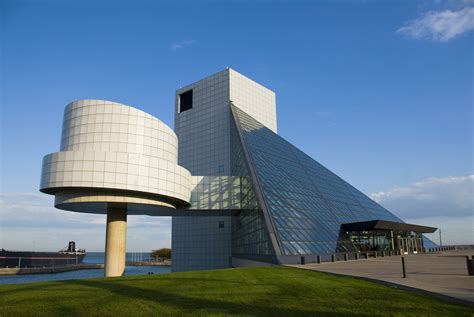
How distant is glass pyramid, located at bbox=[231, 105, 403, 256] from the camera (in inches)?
1143

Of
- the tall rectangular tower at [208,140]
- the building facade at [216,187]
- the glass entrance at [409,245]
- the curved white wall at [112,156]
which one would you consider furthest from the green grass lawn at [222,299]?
the tall rectangular tower at [208,140]

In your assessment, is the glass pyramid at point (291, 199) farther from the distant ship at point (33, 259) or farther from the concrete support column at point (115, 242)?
the distant ship at point (33, 259)

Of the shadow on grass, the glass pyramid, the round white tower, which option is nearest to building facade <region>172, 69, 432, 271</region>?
the glass pyramid

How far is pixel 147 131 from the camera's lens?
30.5 metres

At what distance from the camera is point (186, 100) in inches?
2409

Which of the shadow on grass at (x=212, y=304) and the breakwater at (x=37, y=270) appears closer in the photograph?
the shadow on grass at (x=212, y=304)

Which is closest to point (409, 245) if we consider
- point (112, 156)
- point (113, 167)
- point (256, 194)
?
point (256, 194)

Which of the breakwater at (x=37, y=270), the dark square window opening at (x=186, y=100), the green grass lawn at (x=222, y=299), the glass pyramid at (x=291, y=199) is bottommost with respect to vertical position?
the breakwater at (x=37, y=270)

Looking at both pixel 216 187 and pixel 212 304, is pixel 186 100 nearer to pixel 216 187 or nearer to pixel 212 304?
pixel 216 187

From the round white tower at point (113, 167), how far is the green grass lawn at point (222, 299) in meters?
12.2

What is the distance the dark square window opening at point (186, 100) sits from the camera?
6031cm

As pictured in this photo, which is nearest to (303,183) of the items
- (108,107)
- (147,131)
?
(147,131)

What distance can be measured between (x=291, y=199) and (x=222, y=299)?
76.2ft

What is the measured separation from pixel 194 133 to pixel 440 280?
148 feet
